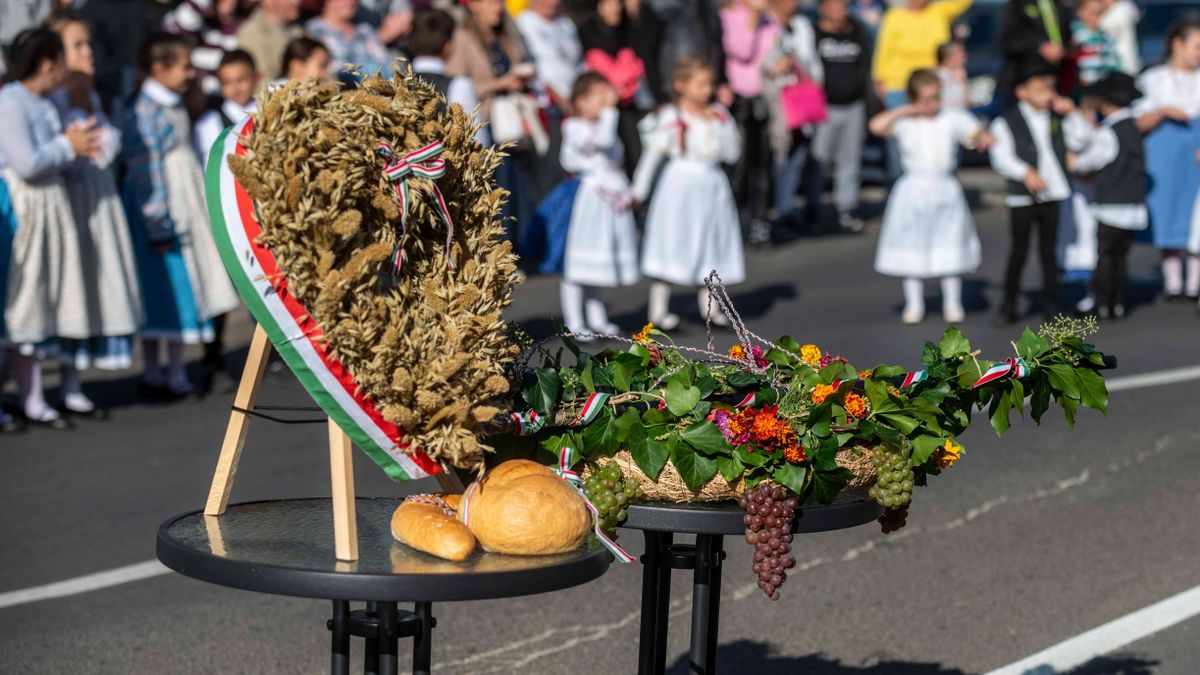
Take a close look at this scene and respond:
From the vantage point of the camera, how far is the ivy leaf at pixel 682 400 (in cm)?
332

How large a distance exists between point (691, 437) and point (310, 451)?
5.10 m

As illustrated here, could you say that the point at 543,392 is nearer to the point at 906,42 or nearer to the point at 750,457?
the point at 750,457

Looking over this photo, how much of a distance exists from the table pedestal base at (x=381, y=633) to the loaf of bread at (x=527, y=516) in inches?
7.4

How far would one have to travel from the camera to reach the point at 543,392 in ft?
10.9

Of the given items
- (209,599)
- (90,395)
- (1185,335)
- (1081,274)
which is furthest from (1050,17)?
(209,599)

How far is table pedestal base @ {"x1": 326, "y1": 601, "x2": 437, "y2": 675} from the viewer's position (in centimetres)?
302

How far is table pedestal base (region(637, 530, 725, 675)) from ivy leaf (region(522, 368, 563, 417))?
36 cm

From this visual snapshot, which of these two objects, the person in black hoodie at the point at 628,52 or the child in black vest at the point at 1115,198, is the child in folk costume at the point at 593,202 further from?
the child in black vest at the point at 1115,198

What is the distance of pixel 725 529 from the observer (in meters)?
3.21

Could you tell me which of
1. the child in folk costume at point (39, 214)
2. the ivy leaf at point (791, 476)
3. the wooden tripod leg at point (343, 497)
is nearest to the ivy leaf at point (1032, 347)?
the ivy leaf at point (791, 476)

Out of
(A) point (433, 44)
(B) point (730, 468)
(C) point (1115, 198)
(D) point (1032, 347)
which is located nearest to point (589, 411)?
(B) point (730, 468)

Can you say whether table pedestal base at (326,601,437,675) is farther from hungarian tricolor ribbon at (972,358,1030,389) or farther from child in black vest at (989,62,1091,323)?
child in black vest at (989,62,1091,323)

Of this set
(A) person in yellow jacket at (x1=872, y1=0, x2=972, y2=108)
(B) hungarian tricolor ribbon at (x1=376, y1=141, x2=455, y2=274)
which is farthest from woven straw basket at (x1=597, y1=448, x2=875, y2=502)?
(A) person in yellow jacket at (x1=872, y1=0, x2=972, y2=108)

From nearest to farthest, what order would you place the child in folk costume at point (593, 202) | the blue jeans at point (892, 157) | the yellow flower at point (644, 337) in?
1. the yellow flower at point (644, 337)
2. the child in folk costume at point (593, 202)
3. the blue jeans at point (892, 157)
